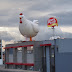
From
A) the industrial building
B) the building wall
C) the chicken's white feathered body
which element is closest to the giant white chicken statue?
the chicken's white feathered body

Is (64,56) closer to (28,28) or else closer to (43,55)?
(43,55)

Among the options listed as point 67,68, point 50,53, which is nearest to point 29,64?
point 50,53

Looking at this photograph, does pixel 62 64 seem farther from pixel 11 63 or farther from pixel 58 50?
pixel 11 63

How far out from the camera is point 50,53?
41.6m

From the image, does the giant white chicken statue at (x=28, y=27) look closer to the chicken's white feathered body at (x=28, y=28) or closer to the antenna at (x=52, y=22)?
the chicken's white feathered body at (x=28, y=28)

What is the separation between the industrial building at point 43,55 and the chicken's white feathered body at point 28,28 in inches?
87.5

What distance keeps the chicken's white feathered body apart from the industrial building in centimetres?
222

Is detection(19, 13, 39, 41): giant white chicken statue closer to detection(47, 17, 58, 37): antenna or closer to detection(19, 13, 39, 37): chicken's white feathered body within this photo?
detection(19, 13, 39, 37): chicken's white feathered body

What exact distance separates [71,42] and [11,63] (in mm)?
18335

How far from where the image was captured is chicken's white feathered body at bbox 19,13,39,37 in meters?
47.0

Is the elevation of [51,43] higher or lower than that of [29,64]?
higher

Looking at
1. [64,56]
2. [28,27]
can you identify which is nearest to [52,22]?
[28,27]

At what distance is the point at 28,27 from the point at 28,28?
0.78 feet

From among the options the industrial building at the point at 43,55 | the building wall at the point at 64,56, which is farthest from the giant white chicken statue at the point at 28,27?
the building wall at the point at 64,56
